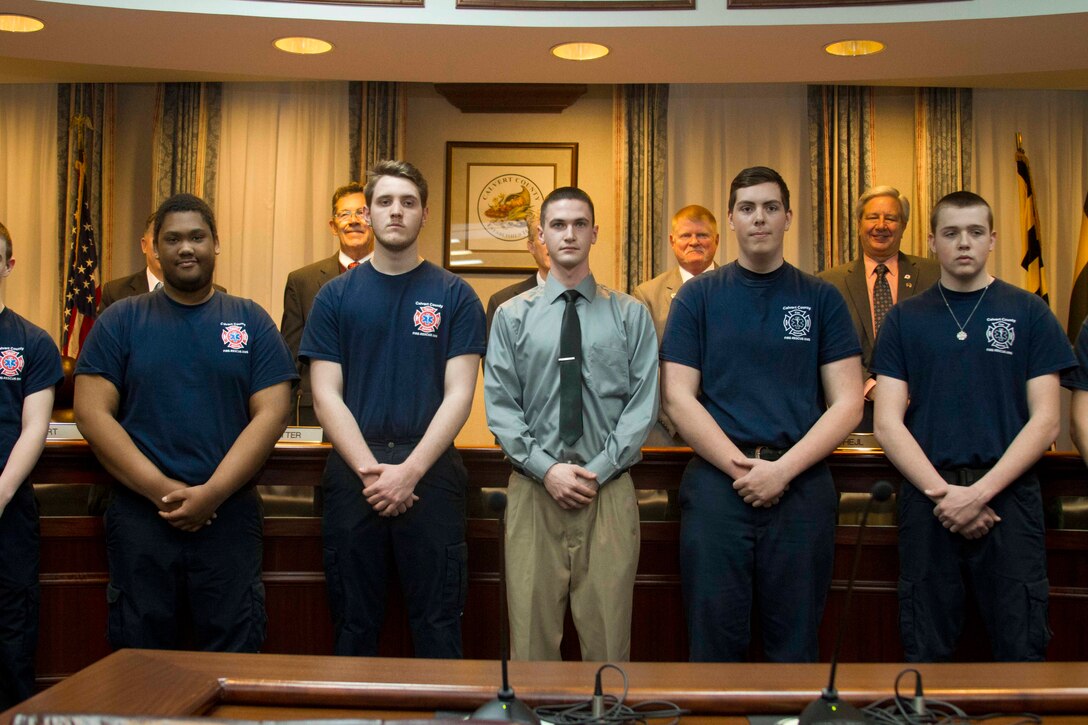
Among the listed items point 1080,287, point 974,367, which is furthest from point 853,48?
point 974,367

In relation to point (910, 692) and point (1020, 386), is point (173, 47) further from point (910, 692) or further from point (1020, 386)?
point (910, 692)

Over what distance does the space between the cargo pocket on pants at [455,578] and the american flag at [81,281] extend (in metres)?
3.52

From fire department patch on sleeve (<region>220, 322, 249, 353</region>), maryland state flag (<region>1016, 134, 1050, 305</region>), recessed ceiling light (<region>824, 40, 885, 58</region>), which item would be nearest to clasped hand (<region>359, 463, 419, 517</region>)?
fire department patch on sleeve (<region>220, 322, 249, 353</region>)

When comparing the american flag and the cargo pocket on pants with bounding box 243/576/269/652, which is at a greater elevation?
the american flag

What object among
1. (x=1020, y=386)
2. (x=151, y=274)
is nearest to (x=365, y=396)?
(x=1020, y=386)

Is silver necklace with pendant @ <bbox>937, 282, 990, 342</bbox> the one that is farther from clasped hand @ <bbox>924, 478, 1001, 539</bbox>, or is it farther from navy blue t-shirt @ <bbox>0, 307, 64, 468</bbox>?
navy blue t-shirt @ <bbox>0, 307, 64, 468</bbox>

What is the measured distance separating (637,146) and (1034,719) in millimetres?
5213

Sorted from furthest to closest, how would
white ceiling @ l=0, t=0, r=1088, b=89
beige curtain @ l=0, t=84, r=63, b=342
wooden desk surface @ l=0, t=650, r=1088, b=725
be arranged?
beige curtain @ l=0, t=84, r=63, b=342, white ceiling @ l=0, t=0, r=1088, b=89, wooden desk surface @ l=0, t=650, r=1088, b=725

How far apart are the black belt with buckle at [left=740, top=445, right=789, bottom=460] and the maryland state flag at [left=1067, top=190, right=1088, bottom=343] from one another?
11.5 feet

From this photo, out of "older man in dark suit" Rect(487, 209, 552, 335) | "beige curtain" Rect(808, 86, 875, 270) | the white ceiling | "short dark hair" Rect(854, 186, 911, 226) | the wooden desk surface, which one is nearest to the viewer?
the wooden desk surface

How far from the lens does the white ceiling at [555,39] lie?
15.0 feet

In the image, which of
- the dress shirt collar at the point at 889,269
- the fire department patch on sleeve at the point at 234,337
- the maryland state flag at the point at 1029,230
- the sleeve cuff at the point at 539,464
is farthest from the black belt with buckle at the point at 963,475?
the maryland state flag at the point at 1029,230

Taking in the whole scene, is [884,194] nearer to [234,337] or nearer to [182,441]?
[234,337]

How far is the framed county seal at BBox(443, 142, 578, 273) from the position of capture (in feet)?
21.2
